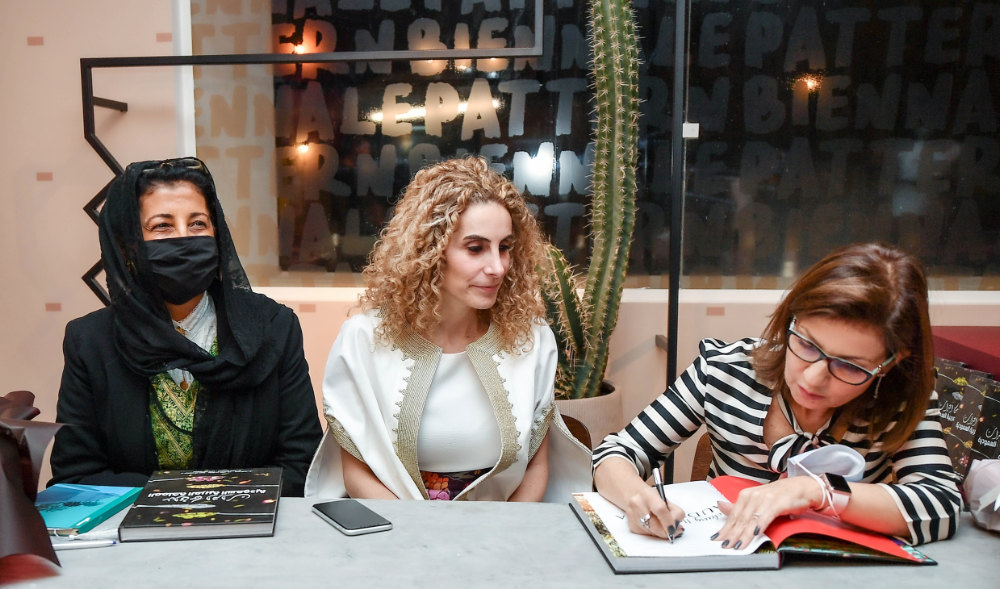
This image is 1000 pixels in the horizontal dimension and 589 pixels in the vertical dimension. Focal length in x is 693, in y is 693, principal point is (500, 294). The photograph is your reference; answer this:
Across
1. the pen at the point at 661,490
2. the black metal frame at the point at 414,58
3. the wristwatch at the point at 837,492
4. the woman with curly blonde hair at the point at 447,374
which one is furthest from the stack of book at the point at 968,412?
the black metal frame at the point at 414,58

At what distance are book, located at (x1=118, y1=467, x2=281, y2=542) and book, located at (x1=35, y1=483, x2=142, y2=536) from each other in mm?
42

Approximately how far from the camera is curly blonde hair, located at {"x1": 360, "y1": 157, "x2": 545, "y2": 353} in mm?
1666

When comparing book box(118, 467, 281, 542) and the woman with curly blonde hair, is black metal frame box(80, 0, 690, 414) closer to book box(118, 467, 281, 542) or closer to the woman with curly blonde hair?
the woman with curly blonde hair

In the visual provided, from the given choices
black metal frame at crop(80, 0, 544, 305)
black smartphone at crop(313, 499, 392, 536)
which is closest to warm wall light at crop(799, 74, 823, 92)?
black metal frame at crop(80, 0, 544, 305)

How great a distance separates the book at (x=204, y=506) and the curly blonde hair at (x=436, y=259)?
0.51 m

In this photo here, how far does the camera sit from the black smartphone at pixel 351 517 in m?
1.10

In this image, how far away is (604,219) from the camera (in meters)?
2.55

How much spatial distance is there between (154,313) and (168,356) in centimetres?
11

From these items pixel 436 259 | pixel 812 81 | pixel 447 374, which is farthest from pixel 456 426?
pixel 812 81

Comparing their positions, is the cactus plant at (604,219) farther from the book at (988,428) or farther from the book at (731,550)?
the book at (731,550)

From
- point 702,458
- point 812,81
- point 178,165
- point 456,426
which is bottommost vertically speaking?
point 702,458

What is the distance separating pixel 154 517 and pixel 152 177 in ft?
3.03

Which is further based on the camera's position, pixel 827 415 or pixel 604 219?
pixel 604 219

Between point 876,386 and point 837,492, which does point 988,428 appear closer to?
point 876,386
